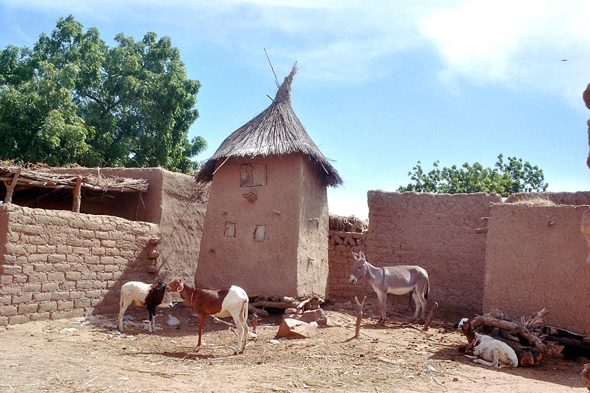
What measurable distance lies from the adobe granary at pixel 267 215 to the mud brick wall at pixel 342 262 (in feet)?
5.58

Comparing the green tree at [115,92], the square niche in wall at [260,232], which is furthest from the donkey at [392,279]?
the green tree at [115,92]

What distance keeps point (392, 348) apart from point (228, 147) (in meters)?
5.34

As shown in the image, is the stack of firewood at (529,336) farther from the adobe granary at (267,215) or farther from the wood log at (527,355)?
the adobe granary at (267,215)

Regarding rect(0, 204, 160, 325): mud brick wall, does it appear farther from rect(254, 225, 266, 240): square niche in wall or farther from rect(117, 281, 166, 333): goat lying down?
rect(254, 225, 266, 240): square niche in wall

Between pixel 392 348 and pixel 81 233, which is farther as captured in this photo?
pixel 81 233

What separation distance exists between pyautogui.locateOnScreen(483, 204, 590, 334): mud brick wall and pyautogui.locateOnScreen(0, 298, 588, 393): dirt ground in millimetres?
893

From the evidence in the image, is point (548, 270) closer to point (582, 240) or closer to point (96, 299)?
point (582, 240)

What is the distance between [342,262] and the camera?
12508 mm

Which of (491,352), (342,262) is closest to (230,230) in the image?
(342,262)

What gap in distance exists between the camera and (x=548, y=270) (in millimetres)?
8094

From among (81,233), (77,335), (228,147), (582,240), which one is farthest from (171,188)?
(582,240)

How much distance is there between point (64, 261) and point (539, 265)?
812 centimetres

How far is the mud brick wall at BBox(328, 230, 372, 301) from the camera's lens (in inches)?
485

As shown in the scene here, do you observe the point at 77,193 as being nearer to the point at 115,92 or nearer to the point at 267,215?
the point at 267,215
